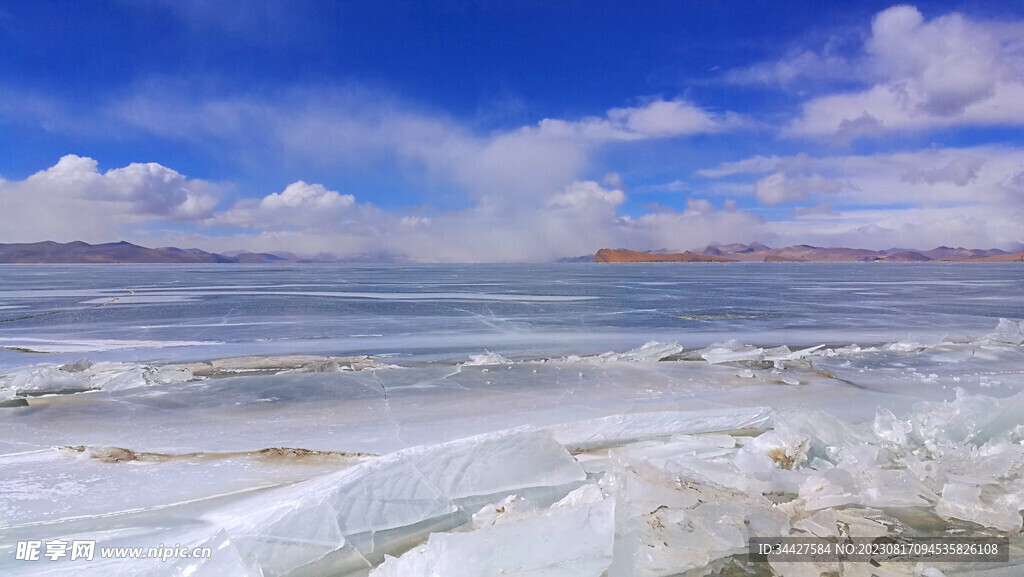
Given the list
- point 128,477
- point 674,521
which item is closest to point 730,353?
point 674,521

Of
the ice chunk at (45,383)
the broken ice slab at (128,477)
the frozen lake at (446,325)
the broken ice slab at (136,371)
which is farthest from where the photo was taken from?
the frozen lake at (446,325)

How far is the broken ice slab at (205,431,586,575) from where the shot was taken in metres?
2.50

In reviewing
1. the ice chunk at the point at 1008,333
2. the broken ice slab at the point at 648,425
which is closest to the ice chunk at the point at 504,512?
the broken ice slab at the point at 648,425

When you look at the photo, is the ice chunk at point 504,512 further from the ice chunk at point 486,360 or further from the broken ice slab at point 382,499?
the ice chunk at point 486,360

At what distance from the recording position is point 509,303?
1684 cm

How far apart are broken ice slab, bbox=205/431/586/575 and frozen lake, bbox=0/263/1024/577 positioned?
0.04 ft

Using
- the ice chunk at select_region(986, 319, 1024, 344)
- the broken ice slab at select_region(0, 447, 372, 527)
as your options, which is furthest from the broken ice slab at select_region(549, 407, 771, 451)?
the ice chunk at select_region(986, 319, 1024, 344)

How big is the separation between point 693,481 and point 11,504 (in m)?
3.52

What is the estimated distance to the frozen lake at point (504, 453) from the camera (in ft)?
8.05

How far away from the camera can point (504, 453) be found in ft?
11.0

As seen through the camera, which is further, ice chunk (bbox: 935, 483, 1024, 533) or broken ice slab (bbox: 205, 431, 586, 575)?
ice chunk (bbox: 935, 483, 1024, 533)

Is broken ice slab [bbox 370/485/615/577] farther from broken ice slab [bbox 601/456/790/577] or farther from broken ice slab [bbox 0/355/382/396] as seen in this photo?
broken ice slab [bbox 0/355/382/396]

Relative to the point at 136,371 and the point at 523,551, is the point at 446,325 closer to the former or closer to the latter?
the point at 136,371

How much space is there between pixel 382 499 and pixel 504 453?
0.77 m
